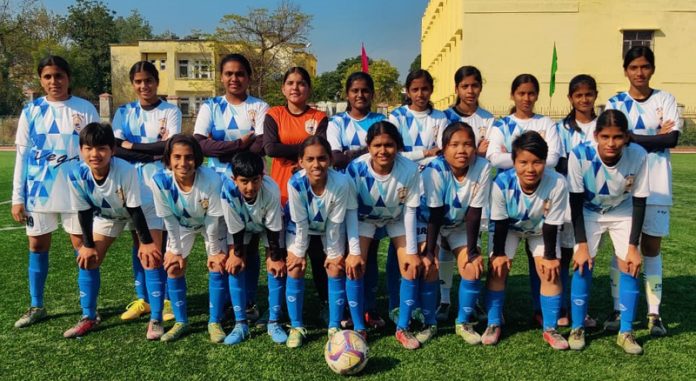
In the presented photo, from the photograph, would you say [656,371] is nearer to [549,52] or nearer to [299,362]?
[299,362]

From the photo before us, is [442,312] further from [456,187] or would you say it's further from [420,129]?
[420,129]

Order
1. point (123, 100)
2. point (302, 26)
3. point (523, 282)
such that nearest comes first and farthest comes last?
point (523, 282) < point (302, 26) < point (123, 100)

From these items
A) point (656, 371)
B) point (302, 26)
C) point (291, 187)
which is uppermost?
point (302, 26)

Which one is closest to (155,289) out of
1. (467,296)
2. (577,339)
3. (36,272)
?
(36,272)

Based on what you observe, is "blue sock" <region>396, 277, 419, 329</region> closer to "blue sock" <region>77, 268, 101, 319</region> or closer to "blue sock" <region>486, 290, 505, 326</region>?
"blue sock" <region>486, 290, 505, 326</region>

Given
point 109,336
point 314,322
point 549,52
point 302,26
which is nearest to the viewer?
point 109,336

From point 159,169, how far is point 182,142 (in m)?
0.55

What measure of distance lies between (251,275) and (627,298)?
2.61 m

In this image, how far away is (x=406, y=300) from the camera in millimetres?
3580

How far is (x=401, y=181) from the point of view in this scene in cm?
345

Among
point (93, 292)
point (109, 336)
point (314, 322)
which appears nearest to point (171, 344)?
point (109, 336)

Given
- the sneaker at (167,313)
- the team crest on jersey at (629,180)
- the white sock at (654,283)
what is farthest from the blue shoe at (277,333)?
the white sock at (654,283)

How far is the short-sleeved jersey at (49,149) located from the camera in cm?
380

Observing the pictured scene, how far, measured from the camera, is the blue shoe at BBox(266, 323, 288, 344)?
11.8ft
